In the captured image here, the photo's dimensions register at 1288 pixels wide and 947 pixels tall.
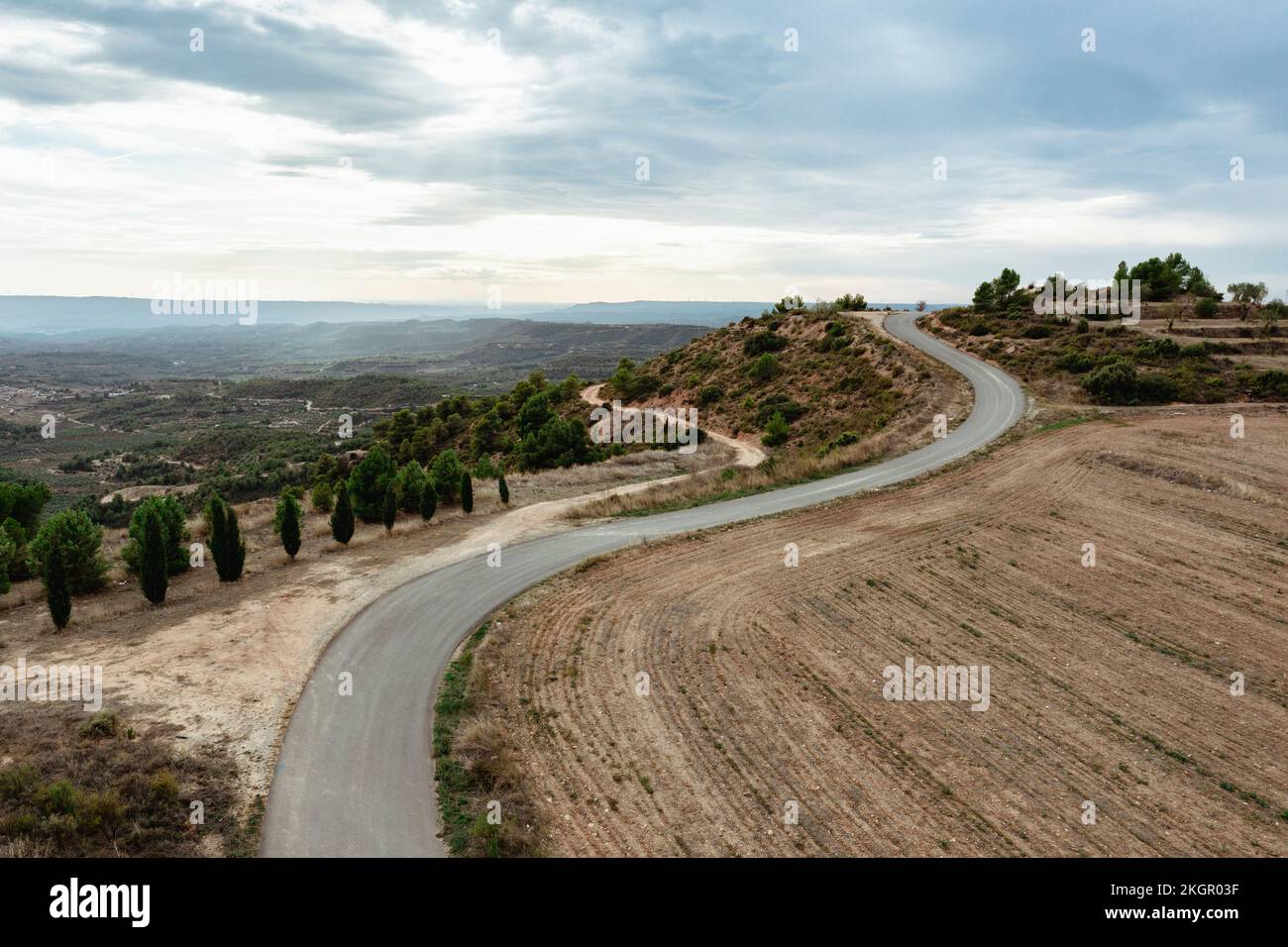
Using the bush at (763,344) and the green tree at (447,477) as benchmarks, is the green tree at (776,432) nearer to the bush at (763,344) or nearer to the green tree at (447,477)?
the bush at (763,344)

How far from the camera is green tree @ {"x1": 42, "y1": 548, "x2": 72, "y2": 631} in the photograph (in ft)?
56.7

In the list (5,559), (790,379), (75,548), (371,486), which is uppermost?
(790,379)

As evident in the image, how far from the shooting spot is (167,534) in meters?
21.9

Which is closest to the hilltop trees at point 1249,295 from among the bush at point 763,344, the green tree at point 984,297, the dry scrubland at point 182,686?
the green tree at point 984,297

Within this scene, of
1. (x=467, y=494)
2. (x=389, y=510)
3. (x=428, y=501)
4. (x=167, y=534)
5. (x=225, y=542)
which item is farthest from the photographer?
(x=467, y=494)

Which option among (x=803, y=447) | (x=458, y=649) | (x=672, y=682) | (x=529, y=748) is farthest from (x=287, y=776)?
(x=803, y=447)

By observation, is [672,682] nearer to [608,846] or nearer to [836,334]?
[608,846]

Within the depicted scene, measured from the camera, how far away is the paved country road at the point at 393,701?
34.6 ft

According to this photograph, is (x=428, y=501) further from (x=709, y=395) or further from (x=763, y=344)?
(x=763, y=344)

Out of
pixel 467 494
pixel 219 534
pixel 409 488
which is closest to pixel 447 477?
pixel 409 488

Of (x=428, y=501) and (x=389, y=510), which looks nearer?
(x=389, y=510)

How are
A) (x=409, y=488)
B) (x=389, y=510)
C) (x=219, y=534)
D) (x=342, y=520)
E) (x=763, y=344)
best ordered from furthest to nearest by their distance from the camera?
(x=763, y=344)
(x=409, y=488)
(x=389, y=510)
(x=342, y=520)
(x=219, y=534)

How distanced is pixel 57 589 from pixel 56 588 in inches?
1.4

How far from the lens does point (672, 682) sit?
15.2 metres
